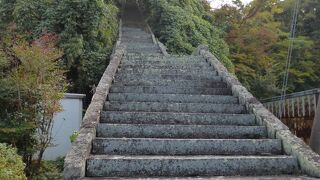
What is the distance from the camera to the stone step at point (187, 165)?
4.30 meters

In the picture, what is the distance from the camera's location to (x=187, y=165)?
4422 mm

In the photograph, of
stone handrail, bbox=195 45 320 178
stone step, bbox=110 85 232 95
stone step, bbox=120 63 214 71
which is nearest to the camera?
stone handrail, bbox=195 45 320 178

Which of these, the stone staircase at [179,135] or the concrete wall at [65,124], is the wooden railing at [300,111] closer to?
the stone staircase at [179,135]

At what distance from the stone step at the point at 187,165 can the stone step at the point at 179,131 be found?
72 cm

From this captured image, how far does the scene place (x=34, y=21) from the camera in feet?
37.9

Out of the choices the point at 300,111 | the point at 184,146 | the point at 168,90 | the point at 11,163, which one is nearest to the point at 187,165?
the point at 184,146

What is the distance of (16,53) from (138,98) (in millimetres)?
2560

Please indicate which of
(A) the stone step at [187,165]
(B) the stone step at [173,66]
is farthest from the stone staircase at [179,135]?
(B) the stone step at [173,66]

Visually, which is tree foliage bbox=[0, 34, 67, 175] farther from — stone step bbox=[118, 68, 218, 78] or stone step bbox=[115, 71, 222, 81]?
stone step bbox=[118, 68, 218, 78]

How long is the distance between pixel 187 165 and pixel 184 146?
0.48m

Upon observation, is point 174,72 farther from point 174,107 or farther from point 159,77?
point 174,107

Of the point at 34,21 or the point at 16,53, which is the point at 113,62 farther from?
the point at 34,21

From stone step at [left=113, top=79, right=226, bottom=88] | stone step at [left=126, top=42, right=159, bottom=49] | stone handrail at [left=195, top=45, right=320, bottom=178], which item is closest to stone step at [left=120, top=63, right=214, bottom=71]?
stone step at [left=113, top=79, right=226, bottom=88]

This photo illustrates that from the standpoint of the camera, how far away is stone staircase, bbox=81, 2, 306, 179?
4.40 m
